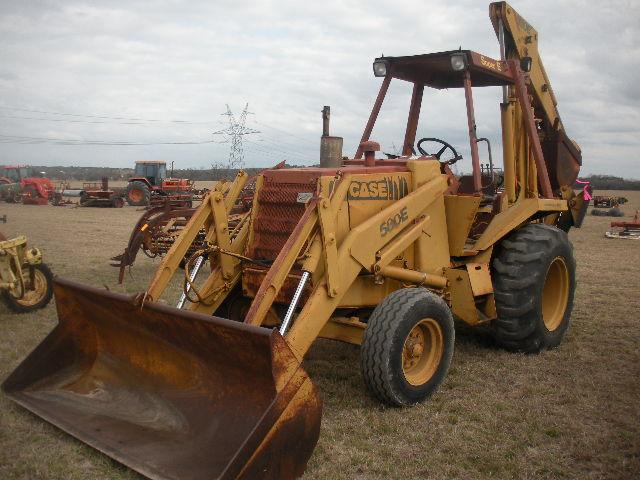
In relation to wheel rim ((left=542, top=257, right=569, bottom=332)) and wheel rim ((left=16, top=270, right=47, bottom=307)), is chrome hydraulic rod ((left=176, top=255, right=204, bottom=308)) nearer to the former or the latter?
wheel rim ((left=16, top=270, right=47, bottom=307))

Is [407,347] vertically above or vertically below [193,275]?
below

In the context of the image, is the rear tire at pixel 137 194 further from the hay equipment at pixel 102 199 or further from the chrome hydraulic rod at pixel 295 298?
the chrome hydraulic rod at pixel 295 298

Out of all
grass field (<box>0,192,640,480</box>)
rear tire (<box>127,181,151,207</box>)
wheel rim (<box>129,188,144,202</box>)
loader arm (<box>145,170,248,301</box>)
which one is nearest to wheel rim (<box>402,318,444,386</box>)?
grass field (<box>0,192,640,480</box>)

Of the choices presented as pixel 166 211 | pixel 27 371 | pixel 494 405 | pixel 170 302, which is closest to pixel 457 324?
pixel 494 405

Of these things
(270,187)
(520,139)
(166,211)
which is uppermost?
(520,139)

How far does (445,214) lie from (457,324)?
185 cm

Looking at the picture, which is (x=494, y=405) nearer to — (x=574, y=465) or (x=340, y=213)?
(x=574, y=465)

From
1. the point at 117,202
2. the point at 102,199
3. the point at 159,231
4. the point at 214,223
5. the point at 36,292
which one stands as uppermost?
the point at 214,223

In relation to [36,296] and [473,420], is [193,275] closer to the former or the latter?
[473,420]

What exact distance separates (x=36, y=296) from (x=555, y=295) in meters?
5.81

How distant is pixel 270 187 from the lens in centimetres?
530

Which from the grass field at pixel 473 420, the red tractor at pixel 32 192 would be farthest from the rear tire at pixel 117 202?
the grass field at pixel 473 420

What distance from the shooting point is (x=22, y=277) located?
708 cm

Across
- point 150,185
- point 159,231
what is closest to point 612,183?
point 150,185
